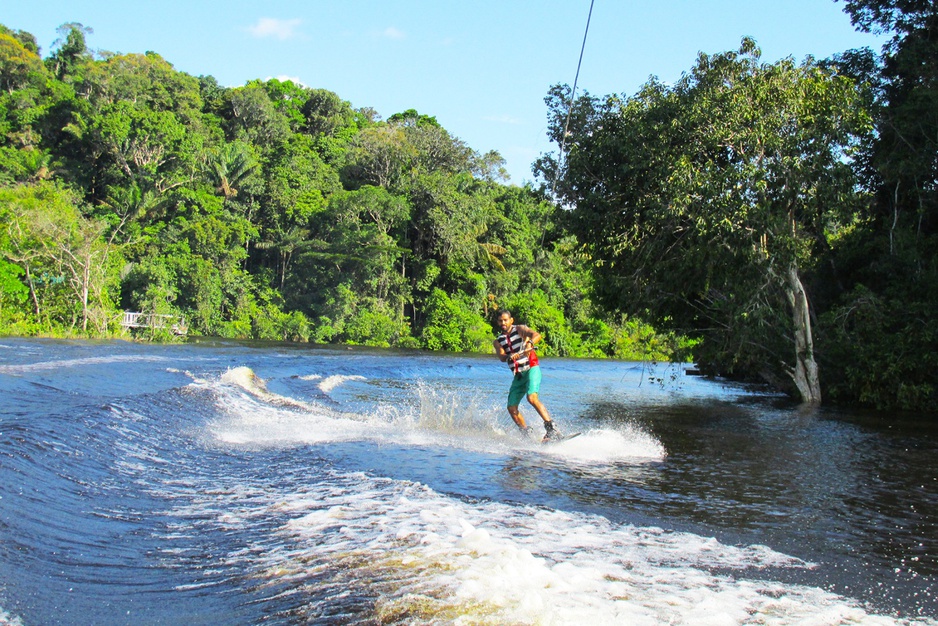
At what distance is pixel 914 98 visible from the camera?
1730 centimetres

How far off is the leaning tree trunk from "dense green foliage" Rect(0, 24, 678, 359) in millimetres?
27735

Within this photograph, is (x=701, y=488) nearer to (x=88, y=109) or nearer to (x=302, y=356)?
(x=302, y=356)

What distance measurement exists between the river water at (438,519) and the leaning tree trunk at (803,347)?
4.76 m

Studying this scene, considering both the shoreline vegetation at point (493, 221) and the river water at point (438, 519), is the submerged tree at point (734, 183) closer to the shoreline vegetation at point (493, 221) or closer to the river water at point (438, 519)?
the shoreline vegetation at point (493, 221)

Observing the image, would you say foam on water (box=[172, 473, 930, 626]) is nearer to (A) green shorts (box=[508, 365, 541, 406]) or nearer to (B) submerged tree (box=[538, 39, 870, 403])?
(A) green shorts (box=[508, 365, 541, 406])

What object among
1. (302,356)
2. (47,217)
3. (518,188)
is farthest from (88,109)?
(302,356)

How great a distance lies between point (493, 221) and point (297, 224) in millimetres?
14290

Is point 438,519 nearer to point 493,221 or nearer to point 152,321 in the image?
point 152,321

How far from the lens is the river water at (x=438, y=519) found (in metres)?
4.06

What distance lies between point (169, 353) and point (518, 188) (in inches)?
1606

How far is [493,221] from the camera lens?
183 ft

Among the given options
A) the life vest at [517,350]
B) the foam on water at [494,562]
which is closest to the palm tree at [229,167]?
the life vest at [517,350]

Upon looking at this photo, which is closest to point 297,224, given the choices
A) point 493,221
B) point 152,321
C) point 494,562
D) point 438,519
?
point 493,221

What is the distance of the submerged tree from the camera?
15328 mm
